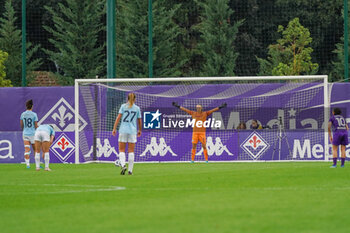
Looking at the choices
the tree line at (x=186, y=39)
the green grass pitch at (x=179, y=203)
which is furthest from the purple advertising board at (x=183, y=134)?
the tree line at (x=186, y=39)

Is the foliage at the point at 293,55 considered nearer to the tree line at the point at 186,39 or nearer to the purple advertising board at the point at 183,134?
the tree line at the point at 186,39

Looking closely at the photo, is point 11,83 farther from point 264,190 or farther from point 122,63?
point 264,190

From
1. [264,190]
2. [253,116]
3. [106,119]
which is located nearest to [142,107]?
[106,119]

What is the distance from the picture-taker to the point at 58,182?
58.1 feet

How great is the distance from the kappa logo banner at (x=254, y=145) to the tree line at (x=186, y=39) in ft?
48.4

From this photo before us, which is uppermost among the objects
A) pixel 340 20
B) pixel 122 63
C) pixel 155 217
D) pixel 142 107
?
pixel 340 20

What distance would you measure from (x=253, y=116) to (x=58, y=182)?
1354cm

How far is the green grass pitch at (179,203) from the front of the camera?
9.71m

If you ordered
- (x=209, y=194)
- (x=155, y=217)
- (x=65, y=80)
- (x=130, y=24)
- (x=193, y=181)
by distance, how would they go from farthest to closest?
(x=65, y=80)
(x=130, y=24)
(x=193, y=181)
(x=209, y=194)
(x=155, y=217)

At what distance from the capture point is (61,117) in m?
30.8

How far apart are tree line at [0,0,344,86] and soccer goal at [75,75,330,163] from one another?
12786 millimetres

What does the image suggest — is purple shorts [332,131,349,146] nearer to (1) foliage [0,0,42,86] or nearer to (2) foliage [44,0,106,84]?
(2) foliage [44,0,106,84]

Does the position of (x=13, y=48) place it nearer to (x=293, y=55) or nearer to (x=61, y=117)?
(x=293, y=55)

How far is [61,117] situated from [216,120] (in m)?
5.86
